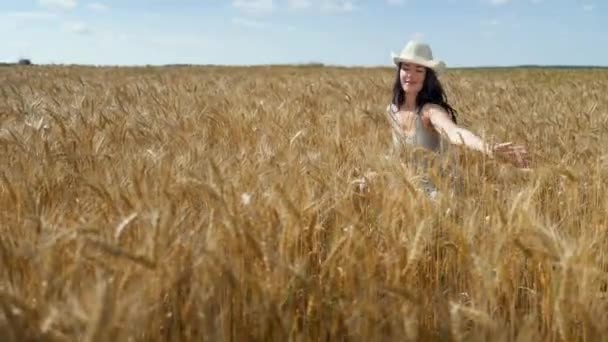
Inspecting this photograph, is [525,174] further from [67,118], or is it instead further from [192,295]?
[67,118]

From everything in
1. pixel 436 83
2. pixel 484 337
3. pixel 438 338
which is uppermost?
pixel 436 83

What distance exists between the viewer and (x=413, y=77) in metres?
3.04

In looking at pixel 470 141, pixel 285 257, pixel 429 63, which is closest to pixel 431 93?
pixel 429 63

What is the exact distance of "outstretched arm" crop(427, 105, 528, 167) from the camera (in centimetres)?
228

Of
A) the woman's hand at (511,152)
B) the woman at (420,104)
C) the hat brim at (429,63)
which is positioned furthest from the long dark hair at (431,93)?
the woman's hand at (511,152)

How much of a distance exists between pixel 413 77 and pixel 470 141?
632mm

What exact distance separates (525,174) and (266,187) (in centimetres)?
125

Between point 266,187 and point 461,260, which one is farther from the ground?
point 266,187

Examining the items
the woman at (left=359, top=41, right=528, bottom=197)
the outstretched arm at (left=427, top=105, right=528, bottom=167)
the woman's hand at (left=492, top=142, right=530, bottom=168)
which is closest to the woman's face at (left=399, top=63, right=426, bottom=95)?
the woman at (left=359, top=41, right=528, bottom=197)

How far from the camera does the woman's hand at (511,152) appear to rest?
225cm

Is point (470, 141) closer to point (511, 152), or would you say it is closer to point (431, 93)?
point (511, 152)

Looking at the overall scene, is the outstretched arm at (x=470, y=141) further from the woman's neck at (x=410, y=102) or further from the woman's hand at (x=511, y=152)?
the woman's neck at (x=410, y=102)

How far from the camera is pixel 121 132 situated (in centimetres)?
323

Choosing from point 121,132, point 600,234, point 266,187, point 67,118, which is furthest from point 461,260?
point 67,118
